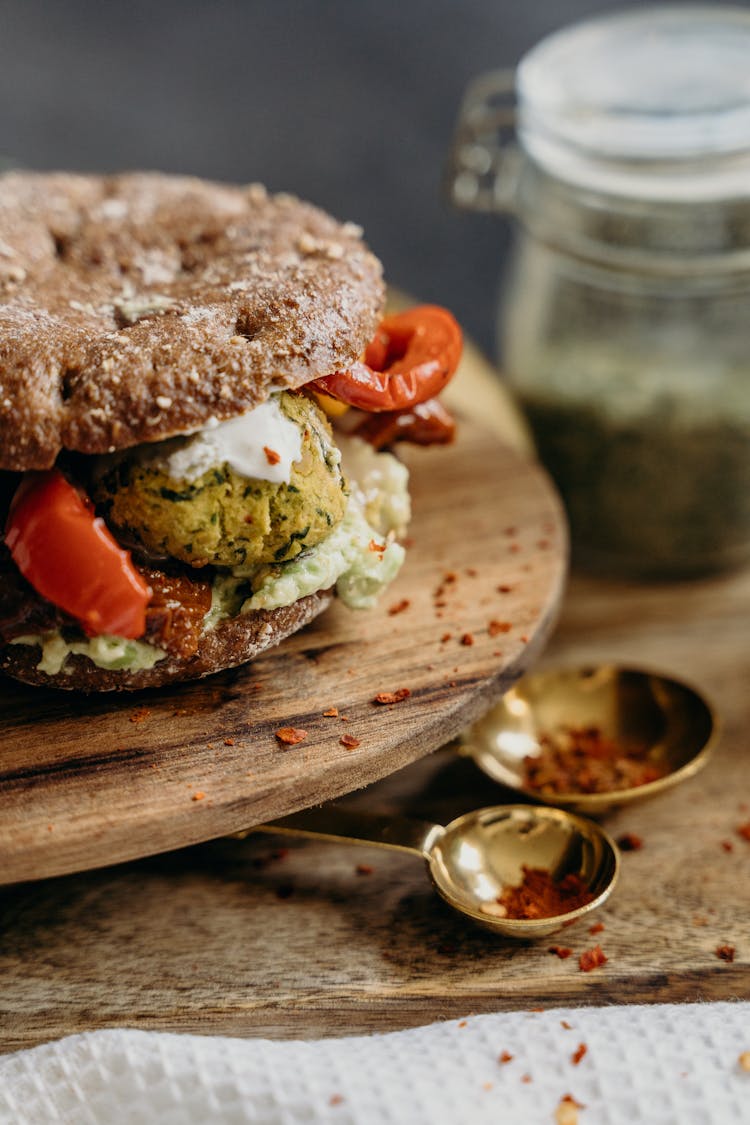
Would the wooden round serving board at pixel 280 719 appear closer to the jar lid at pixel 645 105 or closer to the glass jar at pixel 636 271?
the glass jar at pixel 636 271

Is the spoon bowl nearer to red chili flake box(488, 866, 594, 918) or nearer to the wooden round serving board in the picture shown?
red chili flake box(488, 866, 594, 918)

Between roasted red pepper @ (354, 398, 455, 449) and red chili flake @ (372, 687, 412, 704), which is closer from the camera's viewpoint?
red chili flake @ (372, 687, 412, 704)

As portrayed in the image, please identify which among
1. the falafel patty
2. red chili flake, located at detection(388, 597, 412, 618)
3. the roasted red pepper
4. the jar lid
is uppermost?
the jar lid

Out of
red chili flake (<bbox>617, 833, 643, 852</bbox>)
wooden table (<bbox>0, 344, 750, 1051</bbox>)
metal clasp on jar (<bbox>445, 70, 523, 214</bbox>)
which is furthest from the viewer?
metal clasp on jar (<bbox>445, 70, 523, 214</bbox>)

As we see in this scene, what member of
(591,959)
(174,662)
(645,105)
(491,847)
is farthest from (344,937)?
(645,105)

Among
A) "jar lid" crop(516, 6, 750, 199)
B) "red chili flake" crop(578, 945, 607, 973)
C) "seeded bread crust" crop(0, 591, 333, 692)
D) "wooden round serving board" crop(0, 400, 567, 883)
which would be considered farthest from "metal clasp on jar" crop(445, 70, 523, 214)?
"red chili flake" crop(578, 945, 607, 973)

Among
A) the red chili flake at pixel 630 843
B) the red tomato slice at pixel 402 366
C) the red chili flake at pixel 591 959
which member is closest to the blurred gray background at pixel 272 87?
the red tomato slice at pixel 402 366

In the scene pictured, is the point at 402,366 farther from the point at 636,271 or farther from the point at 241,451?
the point at 636,271
